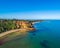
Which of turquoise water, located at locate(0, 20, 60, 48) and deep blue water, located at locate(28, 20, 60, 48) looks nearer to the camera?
turquoise water, located at locate(0, 20, 60, 48)

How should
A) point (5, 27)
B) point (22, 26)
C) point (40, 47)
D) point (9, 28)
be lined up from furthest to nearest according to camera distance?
point (22, 26), point (9, 28), point (5, 27), point (40, 47)

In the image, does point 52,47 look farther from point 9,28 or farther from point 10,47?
point 9,28

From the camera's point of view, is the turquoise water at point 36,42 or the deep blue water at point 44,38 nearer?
the turquoise water at point 36,42

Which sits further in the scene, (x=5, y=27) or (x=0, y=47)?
(x=5, y=27)

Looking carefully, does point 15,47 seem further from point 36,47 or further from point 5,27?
point 5,27

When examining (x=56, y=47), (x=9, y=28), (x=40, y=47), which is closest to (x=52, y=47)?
(x=56, y=47)

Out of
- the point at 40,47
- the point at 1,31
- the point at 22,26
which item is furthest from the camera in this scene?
the point at 22,26

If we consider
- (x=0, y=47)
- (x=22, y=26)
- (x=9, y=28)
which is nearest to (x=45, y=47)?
(x=0, y=47)

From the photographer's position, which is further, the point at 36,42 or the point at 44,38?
the point at 44,38

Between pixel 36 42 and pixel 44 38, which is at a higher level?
pixel 36 42
